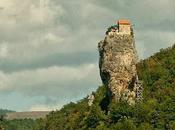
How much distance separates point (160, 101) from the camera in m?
122

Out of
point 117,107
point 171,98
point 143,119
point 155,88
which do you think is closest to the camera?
point 117,107

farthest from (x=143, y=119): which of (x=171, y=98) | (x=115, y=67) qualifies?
(x=171, y=98)

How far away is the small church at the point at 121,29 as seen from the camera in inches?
3698

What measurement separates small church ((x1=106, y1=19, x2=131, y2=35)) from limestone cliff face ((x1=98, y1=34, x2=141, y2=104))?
55 centimetres

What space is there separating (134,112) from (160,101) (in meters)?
26.4

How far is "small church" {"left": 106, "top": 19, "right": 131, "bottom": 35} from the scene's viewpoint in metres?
93.9

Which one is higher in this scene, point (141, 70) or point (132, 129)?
point (141, 70)

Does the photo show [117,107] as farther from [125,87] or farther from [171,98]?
[171,98]

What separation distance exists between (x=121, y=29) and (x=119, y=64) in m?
4.90

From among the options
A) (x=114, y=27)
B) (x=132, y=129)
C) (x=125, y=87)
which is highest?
(x=114, y=27)

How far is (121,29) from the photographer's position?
309 ft

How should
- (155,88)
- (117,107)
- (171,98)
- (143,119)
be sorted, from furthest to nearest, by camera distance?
(155,88), (171,98), (143,119), (117,107)

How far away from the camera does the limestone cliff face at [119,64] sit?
94.3m

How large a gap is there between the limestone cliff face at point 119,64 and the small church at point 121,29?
55cm
